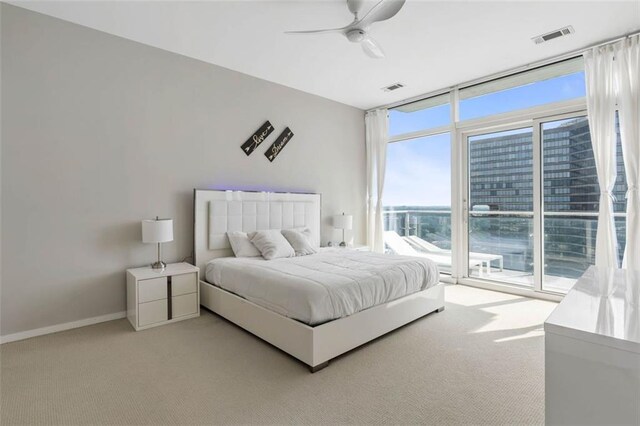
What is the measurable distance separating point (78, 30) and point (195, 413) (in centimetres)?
362

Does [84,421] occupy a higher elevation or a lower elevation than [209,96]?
lower

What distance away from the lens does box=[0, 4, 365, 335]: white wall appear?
2816 mm

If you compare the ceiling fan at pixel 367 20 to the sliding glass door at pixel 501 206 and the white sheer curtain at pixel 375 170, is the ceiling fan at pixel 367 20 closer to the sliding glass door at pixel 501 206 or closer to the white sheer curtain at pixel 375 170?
the sliding glass door at pixel 501 206

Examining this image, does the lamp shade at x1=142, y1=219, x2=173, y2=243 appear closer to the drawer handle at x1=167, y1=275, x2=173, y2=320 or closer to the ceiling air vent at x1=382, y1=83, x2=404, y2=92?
the drawer handle at x1=167, y1=275, x2=173, y2=320

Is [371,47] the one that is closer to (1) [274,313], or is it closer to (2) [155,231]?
(1) [274,313]

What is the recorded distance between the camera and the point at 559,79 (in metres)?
3.89

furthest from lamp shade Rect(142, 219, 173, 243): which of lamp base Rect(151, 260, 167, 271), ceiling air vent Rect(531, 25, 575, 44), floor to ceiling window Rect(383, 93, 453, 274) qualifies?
ceiling air vent Rect(531, 25, 575, 44)

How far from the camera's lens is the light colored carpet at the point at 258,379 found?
1.82 metres

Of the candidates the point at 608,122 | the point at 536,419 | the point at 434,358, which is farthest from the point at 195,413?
the point at 608,122

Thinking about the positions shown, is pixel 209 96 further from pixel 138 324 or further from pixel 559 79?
pixel 559 79

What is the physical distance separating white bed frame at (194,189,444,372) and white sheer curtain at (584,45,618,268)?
1.83 meters

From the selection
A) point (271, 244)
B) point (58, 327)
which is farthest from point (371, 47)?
point (58, 327)

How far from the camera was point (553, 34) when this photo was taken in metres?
3.30

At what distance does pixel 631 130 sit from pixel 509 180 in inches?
52.4
